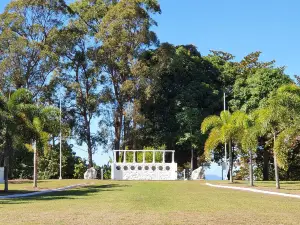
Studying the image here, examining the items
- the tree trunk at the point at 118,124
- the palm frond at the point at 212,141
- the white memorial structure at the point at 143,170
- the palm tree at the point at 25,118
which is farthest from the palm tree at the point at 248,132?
the tree trunk at the point at 118,124

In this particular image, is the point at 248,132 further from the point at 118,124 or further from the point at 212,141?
the point at 118,124

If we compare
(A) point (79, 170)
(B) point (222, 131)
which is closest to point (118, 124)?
(A) point (79, 170)

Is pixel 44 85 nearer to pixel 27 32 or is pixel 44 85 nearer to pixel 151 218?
pixel 27 32

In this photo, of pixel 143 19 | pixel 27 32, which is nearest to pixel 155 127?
pixel 143 19

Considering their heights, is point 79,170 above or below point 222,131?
below

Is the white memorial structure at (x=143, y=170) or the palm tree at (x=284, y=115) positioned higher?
the palm tree at (x=284, y=115)

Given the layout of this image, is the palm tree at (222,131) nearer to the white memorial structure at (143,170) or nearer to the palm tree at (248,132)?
the palm tree at (248,132)

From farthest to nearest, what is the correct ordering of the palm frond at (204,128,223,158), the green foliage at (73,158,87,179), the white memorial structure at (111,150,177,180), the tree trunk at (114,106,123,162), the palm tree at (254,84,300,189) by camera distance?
the green foliage at (73,158,87,179) → the tree trunk at (114,106,123,162) → the white memorial structure at (111,150,177,180) → the palm frond at (204,128,223,158) → the palm tree at (254,84,300,189)

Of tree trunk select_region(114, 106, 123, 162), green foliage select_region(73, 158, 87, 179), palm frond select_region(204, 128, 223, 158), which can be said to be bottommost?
green foliage select_region(73, 158, 87, 179)

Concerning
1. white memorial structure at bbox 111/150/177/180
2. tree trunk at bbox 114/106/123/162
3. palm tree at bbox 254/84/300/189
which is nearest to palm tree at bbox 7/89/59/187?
palm tree at bbox 254/84/300/189

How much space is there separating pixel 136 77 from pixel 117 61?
101 inches

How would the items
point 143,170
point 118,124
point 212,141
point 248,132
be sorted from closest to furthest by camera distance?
point 248,132 < point 212,141 < point 143,170 < point 118,124

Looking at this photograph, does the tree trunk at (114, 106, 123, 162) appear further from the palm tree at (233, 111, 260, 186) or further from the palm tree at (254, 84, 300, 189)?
the palm tree at (254, 84, 300, 189)

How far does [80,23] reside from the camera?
46750 mm
